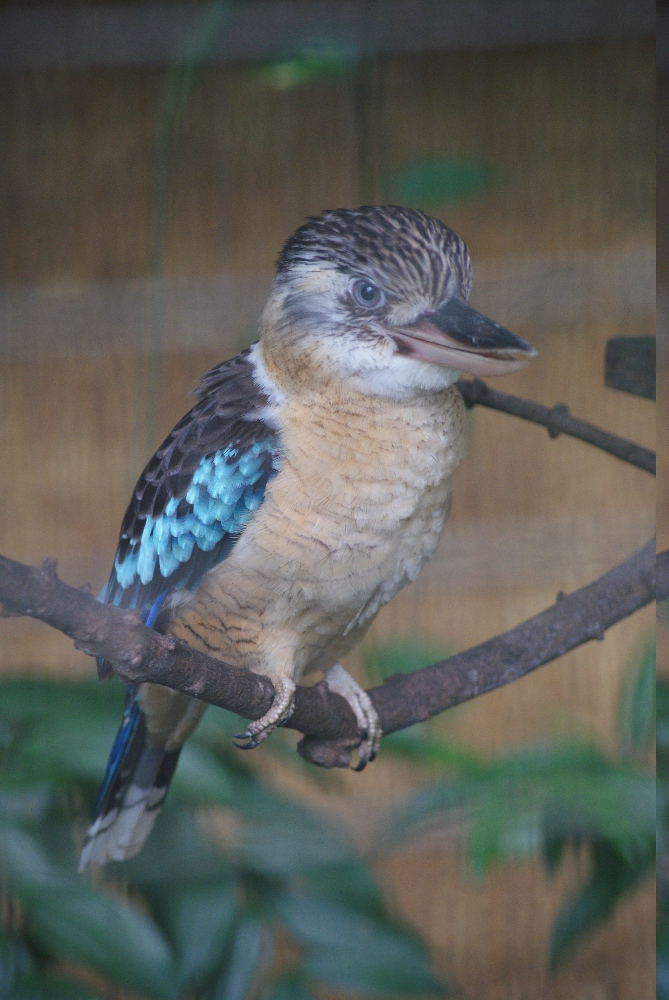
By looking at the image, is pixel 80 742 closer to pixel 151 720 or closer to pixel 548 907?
pixel 151 720

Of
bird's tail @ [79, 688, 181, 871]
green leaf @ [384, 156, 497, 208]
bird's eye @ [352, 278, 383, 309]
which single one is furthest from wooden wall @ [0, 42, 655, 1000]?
bird's eye @ [352, 278, 383, 309]

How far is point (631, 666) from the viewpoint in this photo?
3.10ft

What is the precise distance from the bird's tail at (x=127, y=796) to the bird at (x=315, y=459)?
140mm

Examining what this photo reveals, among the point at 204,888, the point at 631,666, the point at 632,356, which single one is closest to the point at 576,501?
the point at 631,666

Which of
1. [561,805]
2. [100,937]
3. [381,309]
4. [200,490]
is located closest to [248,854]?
[100,937]

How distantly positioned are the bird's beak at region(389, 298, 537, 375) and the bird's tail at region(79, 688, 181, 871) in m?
0.39

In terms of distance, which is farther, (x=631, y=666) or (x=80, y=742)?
(x=631, y=666)

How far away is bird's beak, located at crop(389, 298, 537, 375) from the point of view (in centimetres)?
45

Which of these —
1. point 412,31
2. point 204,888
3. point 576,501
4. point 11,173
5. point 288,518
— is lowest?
point 204,888

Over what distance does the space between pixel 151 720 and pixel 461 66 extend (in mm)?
651

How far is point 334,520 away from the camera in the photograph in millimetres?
554

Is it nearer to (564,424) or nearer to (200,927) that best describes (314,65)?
(564,424)

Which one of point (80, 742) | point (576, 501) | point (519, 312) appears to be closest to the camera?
point (80, 742)

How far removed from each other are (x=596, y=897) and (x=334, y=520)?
2.19ft
